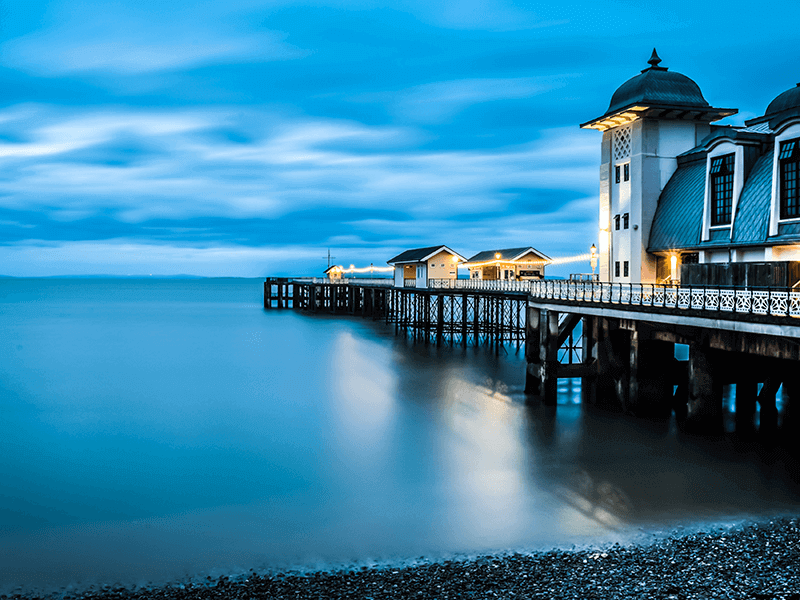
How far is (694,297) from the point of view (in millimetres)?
16312

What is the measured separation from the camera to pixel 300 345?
46.1m

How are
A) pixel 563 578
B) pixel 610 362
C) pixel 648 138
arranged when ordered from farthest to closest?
pixel 648 138, pixel 610 362, pixel 563 578

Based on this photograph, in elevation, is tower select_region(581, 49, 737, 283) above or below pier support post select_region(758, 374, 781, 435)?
above

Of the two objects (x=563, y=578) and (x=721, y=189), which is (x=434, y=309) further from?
(x=563, y=578)

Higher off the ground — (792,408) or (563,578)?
(792,408)

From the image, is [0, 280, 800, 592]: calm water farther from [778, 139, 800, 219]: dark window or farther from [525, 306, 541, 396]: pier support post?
[778, 139, 800, 219]: dark window

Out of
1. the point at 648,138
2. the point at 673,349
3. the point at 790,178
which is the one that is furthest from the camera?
the point at 648,138

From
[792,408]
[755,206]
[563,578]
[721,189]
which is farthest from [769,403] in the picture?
[563,578]

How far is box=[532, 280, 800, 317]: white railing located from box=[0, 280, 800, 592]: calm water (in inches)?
145

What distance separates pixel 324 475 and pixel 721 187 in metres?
16.2

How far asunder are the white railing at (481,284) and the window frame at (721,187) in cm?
966

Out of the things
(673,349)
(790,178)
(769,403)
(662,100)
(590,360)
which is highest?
(662,100)

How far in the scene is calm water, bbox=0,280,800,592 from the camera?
12.0m

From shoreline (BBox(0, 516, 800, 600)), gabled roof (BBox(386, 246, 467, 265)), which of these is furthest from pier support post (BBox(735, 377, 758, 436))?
gabled roof (BBox(386, 246, 467, 265))
